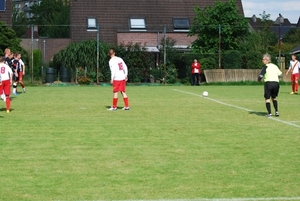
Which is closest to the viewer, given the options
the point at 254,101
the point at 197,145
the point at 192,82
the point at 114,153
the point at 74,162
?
the point at 74,162

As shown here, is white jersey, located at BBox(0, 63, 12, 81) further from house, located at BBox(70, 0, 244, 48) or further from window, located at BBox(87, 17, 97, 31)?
window, located at BBox(87, 17, 97, 31)

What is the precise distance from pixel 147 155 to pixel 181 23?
4765cm

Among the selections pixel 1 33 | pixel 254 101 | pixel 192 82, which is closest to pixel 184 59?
pixel 192 82

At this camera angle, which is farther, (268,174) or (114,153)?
(114,153)

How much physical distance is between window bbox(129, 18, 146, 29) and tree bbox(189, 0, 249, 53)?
9131 mm

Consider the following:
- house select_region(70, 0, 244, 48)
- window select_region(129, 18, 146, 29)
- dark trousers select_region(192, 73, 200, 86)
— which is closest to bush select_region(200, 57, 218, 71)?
dark trousers select_region(192, 73, 200, 86)

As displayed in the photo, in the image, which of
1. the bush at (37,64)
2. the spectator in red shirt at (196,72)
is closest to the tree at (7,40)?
the bush at (37,64)

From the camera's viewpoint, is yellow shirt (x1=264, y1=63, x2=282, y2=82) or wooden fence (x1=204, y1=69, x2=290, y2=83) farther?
wooden fence (x1=204, y1=69, x2=290, y2=83)

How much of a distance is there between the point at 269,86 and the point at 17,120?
260 inches

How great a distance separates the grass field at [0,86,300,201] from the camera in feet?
27.9

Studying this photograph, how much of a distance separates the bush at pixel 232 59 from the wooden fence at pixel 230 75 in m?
0.38

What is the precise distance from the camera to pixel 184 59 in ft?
144

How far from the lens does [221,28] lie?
4631 cm

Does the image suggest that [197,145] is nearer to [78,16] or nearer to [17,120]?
[17,120]
